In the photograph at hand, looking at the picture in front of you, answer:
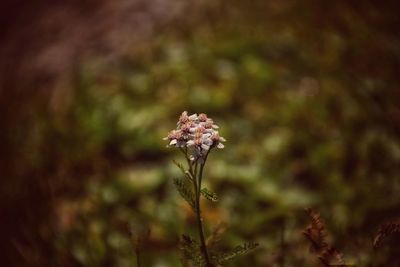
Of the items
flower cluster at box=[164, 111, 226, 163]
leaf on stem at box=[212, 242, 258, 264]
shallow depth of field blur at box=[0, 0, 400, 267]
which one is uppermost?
shallow depth of field blur at box=[0, 0, 400, 267]

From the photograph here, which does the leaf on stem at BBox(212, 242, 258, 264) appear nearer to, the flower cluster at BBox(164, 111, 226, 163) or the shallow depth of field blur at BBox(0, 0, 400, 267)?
the flower cluster at BBox(164, 111, 226, 163)

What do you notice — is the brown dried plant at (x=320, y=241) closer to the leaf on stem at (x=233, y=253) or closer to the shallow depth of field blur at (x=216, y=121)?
the leaf on stem at (x=233, y=253)

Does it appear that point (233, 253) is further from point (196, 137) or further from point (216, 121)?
point (216, 121)

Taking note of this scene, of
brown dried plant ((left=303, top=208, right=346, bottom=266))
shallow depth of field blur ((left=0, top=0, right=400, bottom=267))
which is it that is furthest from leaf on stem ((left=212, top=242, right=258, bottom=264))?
shallow depth of field blur ((left=0, top=0, right=400, bottom=267))

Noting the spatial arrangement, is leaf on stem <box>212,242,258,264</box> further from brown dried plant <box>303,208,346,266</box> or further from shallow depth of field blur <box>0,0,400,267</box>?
shallow depth of field blur <box>0,0,400,267</box>

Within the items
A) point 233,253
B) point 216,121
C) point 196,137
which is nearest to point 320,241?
point 233,253

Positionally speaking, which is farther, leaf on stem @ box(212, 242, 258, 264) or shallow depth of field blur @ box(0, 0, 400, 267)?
shallow depth of field blur @ box(0, 0, 400, 267)

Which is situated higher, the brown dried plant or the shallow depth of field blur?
the shallow depth of field blur
